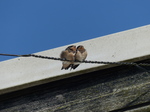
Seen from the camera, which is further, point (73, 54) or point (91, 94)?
point (73, 54)

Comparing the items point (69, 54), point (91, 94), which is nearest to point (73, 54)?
point (69, 54)

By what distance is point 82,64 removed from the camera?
206 cm

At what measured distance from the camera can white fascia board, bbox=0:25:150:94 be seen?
2.04 m

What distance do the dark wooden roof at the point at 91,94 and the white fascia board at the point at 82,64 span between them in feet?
0.22

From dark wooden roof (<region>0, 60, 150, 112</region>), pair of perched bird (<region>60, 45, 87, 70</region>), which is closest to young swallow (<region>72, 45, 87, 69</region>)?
pair of perched bird (<region>60, 45, 87, 70</region>)

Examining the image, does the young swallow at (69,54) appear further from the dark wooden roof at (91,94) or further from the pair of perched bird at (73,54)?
the dark wooden roof at (91,94)

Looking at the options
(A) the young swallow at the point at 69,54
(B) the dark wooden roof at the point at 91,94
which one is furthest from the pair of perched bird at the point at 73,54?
(B) the dark wooden roof at the point at 91,94

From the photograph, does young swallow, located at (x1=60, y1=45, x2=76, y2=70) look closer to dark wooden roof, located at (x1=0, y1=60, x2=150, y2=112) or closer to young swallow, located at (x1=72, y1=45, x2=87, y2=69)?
young swallow, located at (x1=72, y1=45, x2=87, y2=69)

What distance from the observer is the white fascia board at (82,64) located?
2035 mm

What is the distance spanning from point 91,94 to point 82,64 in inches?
9.6

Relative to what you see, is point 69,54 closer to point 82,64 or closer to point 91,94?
point 82,64

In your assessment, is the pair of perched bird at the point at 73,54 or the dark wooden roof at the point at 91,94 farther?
the pair of perched bird at the point at 73,54

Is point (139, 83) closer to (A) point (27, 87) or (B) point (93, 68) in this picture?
(B) point (93, 68)

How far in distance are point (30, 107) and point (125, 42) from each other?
900mm
